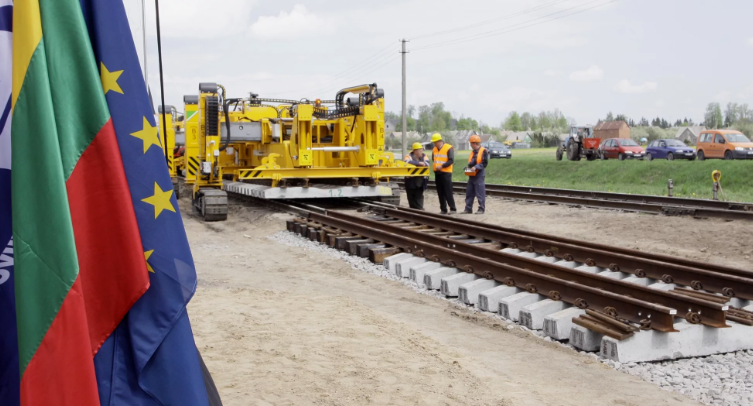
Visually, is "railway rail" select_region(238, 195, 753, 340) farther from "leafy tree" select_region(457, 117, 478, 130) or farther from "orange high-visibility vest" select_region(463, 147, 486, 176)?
"leafy tree" select_region(457, 117, 478, 130)

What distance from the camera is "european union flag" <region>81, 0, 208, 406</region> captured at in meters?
1.76

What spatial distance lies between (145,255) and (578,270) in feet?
21.0

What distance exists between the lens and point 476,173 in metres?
15.6

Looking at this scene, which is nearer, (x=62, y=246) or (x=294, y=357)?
(x=62, y=246)

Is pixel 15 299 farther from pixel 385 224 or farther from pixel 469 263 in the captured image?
pixel 385 224

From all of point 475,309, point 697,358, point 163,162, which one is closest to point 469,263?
point 475,309

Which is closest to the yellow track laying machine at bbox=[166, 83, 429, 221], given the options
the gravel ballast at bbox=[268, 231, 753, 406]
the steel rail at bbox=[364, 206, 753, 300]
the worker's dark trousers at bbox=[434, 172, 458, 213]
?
the worker's dark trousers at bbox=[434, 172, 458, 213]

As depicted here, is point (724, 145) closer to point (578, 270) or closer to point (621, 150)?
point (621, 150)

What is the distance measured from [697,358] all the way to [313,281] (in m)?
4.63

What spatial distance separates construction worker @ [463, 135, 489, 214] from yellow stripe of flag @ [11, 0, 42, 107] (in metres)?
14.1

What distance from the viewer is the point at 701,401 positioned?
4648mm

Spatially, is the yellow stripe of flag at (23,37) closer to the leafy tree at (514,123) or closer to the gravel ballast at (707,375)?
the gravel ballast at (707,375)

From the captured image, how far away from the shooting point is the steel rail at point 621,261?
23.4 feet

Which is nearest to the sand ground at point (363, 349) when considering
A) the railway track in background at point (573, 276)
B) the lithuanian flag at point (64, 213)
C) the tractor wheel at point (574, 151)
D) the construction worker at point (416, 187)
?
the railway track in background at point (573, 276)
